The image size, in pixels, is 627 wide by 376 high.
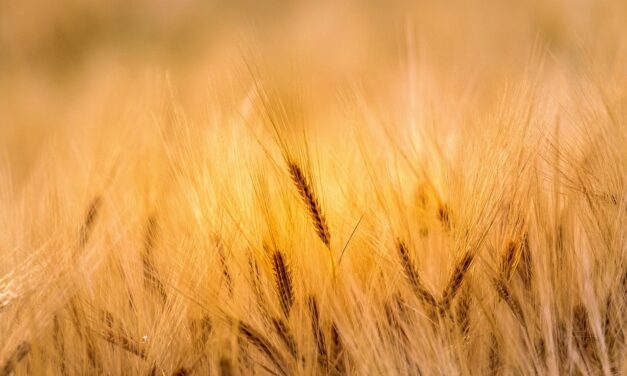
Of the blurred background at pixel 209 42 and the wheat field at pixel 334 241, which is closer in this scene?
the wheat field at pixel 334 241

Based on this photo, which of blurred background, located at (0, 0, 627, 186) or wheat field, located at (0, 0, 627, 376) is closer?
wheat field, located at (0, 0, 627, 376)

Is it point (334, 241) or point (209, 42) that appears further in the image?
point (209, 42)

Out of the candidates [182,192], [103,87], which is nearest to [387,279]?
[182,192]

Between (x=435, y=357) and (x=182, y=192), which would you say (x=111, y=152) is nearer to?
(x=182, y=192)
